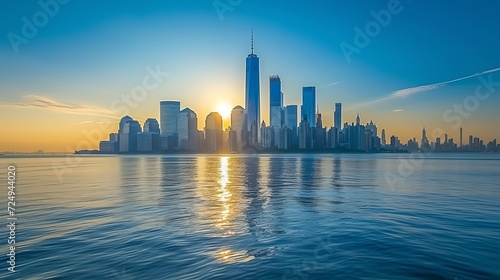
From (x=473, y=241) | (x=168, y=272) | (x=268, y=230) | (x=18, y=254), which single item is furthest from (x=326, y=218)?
(x=18, y=254)

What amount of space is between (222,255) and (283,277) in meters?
4.56

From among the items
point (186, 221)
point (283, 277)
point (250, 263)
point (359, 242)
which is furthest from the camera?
point (186, 221)

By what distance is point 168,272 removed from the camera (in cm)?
1528

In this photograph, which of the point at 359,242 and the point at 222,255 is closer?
the point at 222,255

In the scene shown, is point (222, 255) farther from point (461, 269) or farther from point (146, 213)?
point (146, 213)

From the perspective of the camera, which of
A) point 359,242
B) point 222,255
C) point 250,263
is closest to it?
point 250,263

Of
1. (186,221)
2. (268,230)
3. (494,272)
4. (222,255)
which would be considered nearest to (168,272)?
(222,255)

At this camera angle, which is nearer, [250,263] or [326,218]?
[250,263]

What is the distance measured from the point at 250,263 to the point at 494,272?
12.5 meters

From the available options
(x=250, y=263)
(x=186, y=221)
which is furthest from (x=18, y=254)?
(x=250, y=263)

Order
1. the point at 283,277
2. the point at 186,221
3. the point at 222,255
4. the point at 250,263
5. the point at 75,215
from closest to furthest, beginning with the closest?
the point at 283,277
the point at 250,263
the point at 222,255
the point at 186,221
the point at 75,215

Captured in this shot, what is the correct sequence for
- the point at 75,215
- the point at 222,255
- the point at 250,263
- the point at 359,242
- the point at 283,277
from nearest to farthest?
1. the point at 283,277
2. the point at 250,263
3. the point at 222,255
4. the point at 359,242
5. the point at 75,215

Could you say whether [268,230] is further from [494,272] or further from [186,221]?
[494,272]

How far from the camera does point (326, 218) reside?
2792 centimetres
